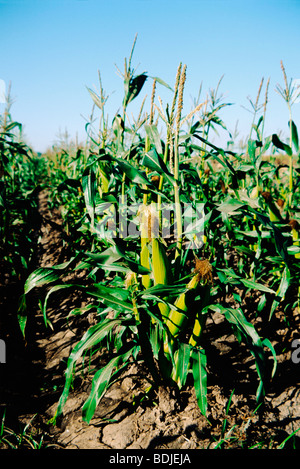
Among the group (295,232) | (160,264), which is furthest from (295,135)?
(160,264)

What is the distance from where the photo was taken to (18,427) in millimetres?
1271

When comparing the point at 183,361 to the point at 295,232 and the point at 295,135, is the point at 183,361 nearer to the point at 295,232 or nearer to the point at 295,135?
the point at 295,232

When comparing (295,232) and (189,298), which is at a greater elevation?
(295,232)

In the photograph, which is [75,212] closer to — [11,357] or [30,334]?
[30,334]

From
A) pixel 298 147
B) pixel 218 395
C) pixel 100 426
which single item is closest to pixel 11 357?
pixel 100 426

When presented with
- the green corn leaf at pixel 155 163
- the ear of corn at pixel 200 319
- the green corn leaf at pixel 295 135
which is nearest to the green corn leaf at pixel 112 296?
the ear of corn at pixel 200 319

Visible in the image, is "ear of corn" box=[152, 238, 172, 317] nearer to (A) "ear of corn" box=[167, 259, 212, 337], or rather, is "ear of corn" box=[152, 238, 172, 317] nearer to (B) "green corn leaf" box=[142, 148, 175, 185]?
(A) "ear of corn" box=[167, 259, 212, 337]

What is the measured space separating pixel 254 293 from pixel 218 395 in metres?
1.01

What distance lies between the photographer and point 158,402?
1.35 meters

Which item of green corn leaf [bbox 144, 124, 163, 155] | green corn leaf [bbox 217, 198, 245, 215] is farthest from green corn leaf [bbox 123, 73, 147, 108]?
green corn leaf [bbox 217, 198, 245, 215]

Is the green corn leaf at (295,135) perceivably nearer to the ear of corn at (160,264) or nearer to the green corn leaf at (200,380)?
the ear of corn at (160,264)

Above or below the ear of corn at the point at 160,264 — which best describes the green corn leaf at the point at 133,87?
above

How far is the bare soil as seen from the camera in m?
1.21

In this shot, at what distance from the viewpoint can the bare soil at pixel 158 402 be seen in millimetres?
1207
